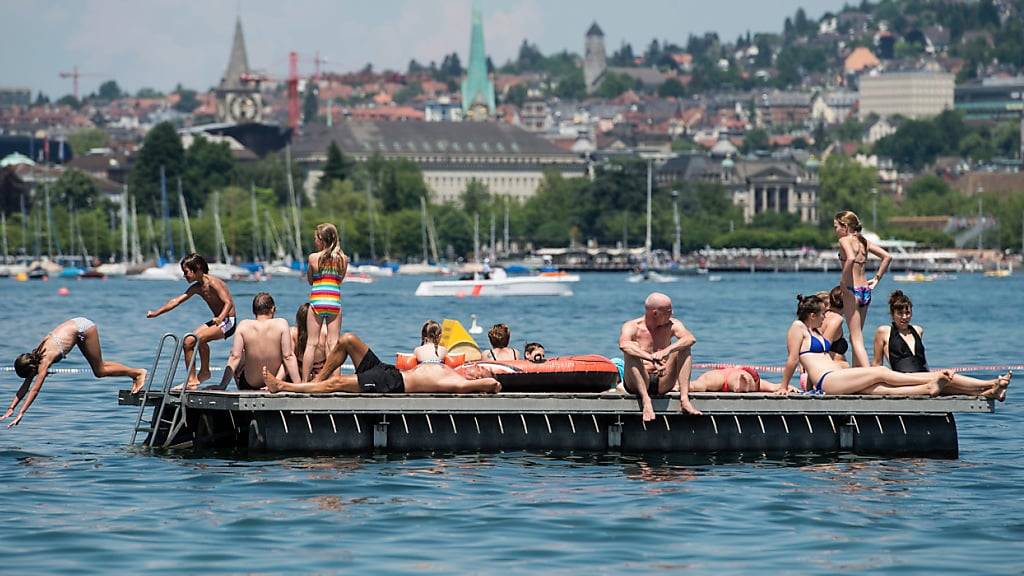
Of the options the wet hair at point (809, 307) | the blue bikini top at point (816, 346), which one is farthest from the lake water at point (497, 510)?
the wet hair at point (809, 307)

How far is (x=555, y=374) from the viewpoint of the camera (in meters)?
23.4

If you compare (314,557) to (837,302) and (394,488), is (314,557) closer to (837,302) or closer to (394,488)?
(394,488)

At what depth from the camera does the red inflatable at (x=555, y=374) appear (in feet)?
76.8

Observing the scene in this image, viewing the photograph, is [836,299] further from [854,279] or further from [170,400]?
[170,400]

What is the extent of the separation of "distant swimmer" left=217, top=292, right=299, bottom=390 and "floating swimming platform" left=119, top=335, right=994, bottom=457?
29 centimetres

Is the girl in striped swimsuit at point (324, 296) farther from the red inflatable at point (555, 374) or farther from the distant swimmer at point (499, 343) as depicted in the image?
the distant swimmer at point (499, 343)

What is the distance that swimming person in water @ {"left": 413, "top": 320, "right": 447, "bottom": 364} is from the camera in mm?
24078

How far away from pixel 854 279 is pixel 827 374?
1.01 metres

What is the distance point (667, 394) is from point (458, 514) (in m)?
3.60

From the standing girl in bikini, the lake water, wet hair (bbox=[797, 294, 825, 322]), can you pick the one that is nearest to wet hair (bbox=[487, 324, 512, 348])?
the lake water

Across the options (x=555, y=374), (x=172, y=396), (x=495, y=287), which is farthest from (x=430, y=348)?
(x=495, y=287)

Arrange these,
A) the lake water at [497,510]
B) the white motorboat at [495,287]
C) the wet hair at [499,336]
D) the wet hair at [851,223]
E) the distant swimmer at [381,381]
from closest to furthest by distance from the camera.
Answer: the lake water at [497,510], the distant swimmer at [381,381], the wet hair at [851,223], the wet hair at [499,336], the white motorboat at [495,287]

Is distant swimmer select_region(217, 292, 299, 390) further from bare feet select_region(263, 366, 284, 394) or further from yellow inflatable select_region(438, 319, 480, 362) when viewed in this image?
yellow inflatable select_region(438, 319, 480, 362)

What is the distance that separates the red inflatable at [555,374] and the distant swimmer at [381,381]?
30 centimetres
